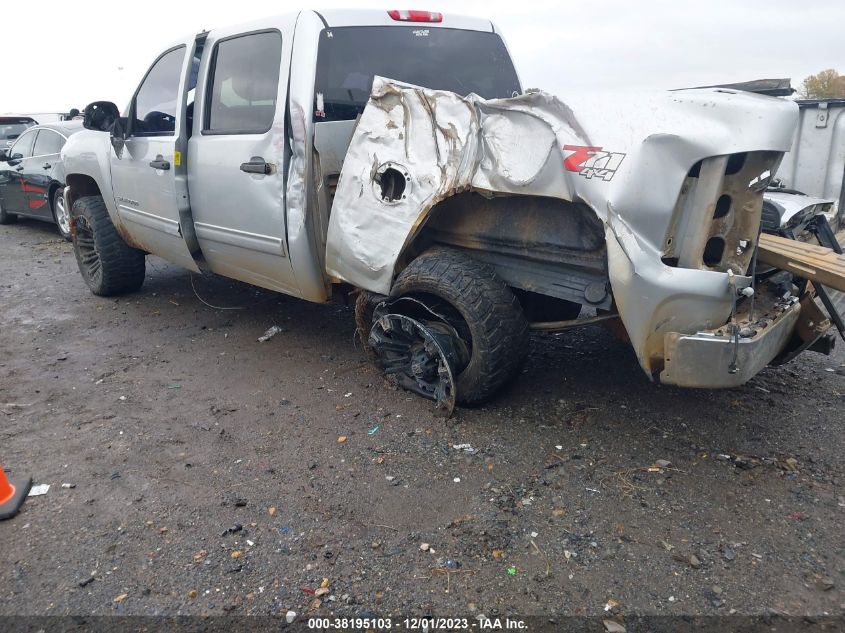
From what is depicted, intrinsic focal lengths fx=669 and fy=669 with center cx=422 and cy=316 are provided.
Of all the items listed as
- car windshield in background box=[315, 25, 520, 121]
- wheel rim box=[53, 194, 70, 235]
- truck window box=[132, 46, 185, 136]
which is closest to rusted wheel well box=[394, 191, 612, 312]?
car windshield in background box=[315, 25, 520, 121]

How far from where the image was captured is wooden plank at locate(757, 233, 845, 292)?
2.75 metres

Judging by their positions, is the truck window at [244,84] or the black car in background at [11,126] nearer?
the truck window at [244,84]

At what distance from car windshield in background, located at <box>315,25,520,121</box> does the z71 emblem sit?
1.61 m

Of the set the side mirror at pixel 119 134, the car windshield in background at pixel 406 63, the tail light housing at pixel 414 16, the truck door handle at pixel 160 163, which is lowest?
the truck door handle at pixel 160 163

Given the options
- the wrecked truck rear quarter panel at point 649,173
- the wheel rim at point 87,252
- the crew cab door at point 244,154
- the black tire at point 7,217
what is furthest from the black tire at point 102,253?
the black tire at point 7,217

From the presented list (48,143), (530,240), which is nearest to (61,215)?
(48,143)

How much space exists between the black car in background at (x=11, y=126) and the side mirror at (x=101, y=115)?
819cm

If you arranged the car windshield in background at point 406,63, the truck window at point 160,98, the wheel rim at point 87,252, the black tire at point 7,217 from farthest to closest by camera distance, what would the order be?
the black tire at point 7,217
the wheel rim at point 87,252
the truck window at point 160,98
the car windshield in background at point 406,63

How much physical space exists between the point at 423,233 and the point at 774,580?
2321 mm

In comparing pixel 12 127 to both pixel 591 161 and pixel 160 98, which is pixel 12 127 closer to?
pixel 160 98

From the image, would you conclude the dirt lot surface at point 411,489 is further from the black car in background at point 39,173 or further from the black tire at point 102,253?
the black car in background at point 39,173

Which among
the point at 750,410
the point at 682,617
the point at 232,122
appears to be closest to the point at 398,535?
the point at 682,617

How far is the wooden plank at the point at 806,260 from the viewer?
Answer: 108 inches

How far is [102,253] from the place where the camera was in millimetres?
5863
